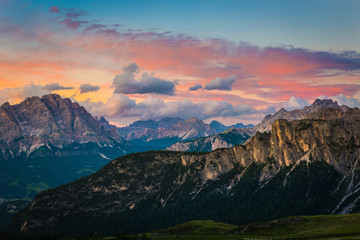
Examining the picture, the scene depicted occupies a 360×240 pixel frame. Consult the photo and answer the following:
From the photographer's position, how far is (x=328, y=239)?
200 meters

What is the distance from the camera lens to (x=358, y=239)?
182m

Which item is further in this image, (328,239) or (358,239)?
(328,239)

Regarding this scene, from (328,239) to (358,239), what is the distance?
20.2 meters
